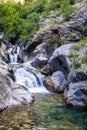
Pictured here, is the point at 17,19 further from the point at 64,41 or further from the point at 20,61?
the point at 64,41

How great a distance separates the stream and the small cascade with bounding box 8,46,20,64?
16.8 meters

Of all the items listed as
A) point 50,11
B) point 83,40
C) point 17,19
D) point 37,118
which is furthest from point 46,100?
point 17,19

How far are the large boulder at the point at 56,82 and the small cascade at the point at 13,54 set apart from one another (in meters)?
13.3

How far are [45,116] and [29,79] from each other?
12.1 meters

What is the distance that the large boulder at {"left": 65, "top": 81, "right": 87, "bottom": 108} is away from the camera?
73.2ft

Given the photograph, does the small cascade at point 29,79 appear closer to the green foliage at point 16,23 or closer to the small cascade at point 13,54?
the small cascade at point 13,54

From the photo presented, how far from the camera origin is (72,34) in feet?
118

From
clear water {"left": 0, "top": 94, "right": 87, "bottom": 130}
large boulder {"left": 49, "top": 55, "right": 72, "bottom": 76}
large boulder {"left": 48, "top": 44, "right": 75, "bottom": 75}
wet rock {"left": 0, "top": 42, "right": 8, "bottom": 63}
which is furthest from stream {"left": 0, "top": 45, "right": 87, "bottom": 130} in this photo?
wet rock {"left": 0, "top": 42, "right": 8, "bottom": 63}

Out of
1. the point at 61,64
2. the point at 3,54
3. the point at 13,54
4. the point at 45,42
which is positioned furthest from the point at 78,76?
the point at 13,54

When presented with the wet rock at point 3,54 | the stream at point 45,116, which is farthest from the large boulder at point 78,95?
the wet rock at point 3,54

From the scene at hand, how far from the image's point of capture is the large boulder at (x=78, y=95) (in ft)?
73.2

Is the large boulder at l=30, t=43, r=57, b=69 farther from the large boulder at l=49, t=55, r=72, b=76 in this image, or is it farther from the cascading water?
the large boulder at l=49, t=55, r=72, b=76

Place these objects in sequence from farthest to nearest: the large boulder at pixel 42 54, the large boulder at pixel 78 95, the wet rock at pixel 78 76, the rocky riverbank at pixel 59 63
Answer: the large boulder at pixel 42 54 < the wet rock at pixel 78 76 < the rocky riverbank at pixel 59 63 < the large boulder at pixel 78 95

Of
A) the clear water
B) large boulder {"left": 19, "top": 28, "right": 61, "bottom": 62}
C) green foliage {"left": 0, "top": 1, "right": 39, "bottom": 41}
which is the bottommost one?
the clear water
